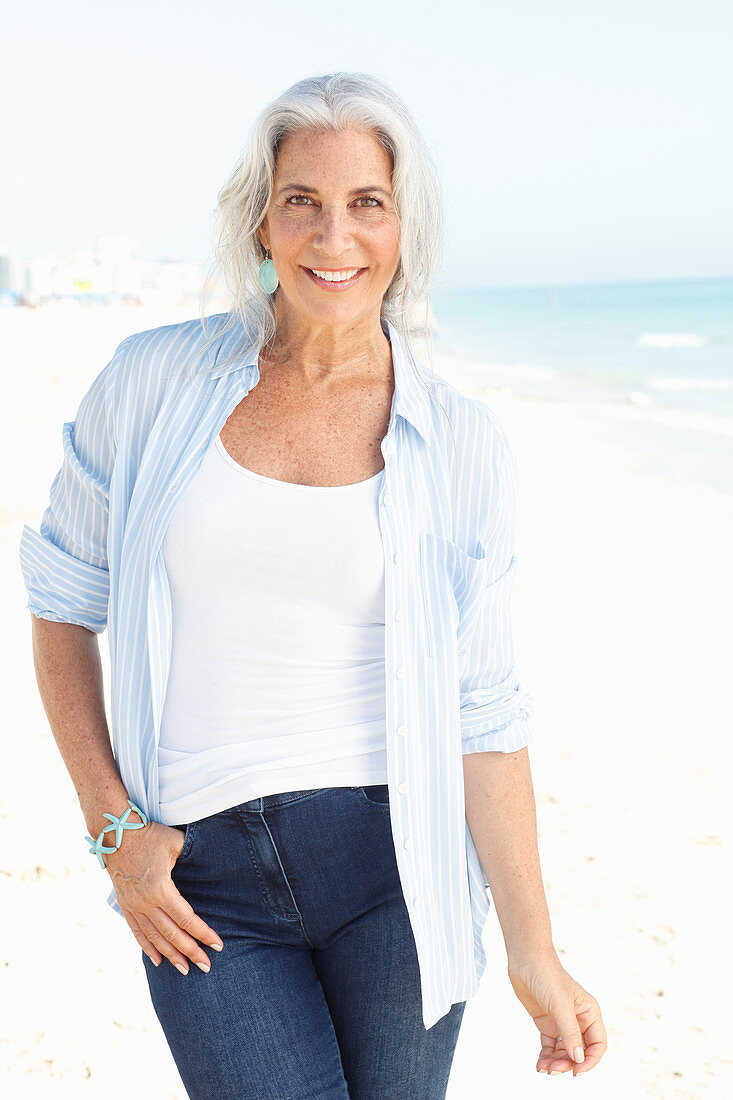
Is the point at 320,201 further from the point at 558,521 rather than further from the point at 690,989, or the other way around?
the point at 558,521

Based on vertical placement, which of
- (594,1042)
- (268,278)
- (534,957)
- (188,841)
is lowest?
(594,1042)

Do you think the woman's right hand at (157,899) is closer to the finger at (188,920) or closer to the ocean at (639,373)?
the finger at (188,920)

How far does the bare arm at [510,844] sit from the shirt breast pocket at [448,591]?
23cm

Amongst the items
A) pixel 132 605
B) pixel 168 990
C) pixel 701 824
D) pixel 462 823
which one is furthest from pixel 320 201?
pixel 701 824

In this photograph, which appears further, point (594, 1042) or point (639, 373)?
point (639, 373)

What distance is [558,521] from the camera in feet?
27.6

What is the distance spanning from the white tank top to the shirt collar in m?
0.15

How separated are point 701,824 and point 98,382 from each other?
10.7 feet

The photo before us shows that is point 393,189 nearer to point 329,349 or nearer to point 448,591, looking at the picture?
point 329,349

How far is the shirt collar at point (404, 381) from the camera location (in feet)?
5.74

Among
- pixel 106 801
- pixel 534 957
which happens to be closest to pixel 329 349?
pixel 106 801

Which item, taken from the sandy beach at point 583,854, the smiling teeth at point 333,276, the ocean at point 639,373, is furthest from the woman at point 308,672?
the sandy beach at point 583,854

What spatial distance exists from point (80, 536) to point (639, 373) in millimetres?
22410

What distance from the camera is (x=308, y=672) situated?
1668 mm
